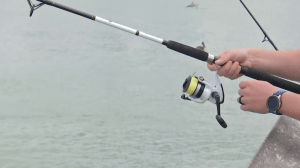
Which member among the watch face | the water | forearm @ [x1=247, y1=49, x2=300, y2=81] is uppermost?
forearm @ [x1=247, y1=49, x2=300, y2=81]

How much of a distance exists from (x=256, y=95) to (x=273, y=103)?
0.07 m

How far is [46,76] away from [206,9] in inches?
125

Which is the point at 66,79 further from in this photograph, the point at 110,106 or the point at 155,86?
the point at 155,86

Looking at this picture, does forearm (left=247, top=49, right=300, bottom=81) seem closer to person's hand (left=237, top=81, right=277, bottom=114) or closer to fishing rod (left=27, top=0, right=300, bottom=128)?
fishing rod (left=27, top=0, right=300, bottom=128)

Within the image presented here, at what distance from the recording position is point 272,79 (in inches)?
44.1

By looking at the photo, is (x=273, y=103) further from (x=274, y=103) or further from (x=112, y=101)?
(x=112, y=101)

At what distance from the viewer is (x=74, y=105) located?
6.52 ft

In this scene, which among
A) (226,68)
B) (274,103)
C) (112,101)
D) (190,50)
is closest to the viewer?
(274,103)

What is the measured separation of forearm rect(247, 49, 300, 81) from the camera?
1100 millimetres

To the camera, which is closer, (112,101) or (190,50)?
(190,50)

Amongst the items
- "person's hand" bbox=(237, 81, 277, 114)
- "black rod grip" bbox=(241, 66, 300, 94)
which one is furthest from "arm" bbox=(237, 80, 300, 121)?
"black rod grip" bbox=(241, 66, 300, 94)

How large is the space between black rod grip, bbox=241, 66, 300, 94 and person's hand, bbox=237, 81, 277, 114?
0.11 m

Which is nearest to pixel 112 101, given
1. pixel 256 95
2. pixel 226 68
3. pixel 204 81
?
pixel 204 81

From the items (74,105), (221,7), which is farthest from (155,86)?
(221,7)
